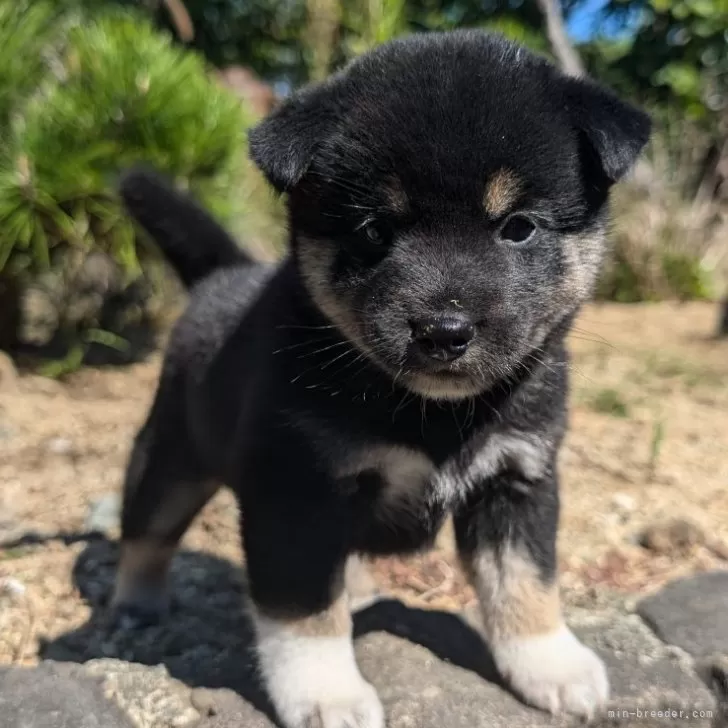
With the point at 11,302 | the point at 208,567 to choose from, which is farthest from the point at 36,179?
the point at 208,567

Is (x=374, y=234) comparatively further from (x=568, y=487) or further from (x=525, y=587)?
(x=568, y=487)

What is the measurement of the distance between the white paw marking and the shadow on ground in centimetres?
10

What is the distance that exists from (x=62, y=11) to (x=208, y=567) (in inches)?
178

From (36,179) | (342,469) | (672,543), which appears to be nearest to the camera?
(342,469)

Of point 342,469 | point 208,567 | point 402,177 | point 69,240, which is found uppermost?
point 69,240

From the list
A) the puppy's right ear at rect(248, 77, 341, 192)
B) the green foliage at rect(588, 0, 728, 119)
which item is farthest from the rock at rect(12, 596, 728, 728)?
the green foliage at rect(588, 0, 728, 119)

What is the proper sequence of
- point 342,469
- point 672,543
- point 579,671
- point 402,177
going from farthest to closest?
point 672,543 < point 579,671 < point 342,469 < point 402,177

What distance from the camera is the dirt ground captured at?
329cm

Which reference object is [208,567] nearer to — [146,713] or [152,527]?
[152,527]

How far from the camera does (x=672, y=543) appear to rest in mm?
3555

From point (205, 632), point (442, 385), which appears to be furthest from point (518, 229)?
point (205, 632)

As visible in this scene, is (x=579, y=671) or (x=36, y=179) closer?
(x=579, y=671)

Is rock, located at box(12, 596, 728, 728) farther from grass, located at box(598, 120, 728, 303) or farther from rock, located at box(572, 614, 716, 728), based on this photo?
grass, located at box(598, 120, 728, 303)

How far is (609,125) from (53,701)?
1902 millimetres
